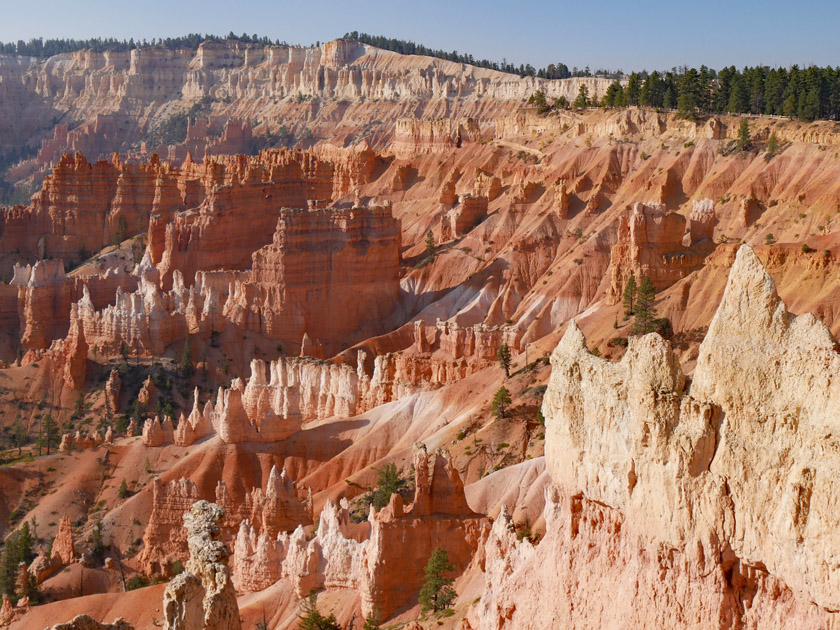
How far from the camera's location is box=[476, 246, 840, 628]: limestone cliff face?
71.4 ft

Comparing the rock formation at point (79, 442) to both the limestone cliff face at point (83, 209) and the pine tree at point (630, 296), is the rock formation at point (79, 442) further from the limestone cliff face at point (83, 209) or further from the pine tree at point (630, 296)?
the limestone cliff face at point (83, 209)

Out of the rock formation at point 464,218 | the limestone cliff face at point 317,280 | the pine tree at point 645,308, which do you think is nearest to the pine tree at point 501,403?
the pine tree at point 645,308

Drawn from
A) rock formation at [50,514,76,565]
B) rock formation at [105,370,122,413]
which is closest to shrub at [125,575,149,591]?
rock formation at [50,514,76,565]

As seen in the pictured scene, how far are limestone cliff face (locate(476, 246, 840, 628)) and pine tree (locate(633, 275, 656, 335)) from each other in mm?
34193

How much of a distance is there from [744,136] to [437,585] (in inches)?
2851

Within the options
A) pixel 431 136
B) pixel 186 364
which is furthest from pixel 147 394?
pixel 431 136

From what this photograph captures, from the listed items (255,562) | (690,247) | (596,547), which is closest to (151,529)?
(255,562)

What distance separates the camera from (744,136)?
338 ft

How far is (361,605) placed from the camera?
44500mm

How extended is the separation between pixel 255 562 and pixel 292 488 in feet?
26.0

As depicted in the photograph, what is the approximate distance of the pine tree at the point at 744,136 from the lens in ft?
335

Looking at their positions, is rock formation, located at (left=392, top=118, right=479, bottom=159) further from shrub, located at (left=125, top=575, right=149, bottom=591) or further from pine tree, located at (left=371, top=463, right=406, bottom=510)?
shrub, located at (left=125, top=575, right=149, bottom=591)

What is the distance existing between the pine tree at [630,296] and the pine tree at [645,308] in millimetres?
371

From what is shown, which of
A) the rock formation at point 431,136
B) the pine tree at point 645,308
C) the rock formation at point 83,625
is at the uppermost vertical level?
the rock formation at point 431,136
